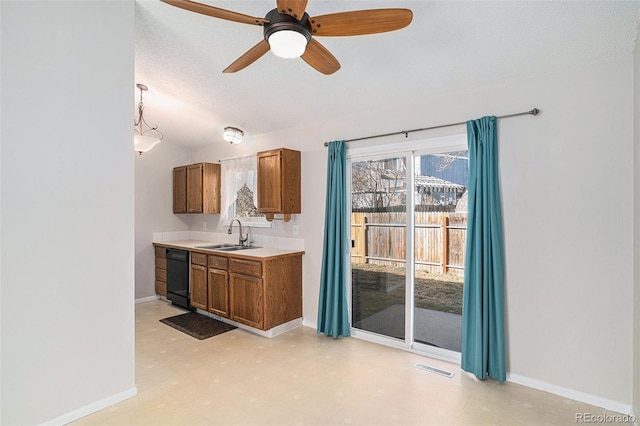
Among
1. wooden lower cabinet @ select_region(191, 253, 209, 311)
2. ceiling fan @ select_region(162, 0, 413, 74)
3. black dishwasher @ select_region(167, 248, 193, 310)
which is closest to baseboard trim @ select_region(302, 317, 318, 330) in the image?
wooden lower cabinet @ select_region(191, 253, 209, 311)

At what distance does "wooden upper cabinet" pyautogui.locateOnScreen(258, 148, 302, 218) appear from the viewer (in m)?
4.05

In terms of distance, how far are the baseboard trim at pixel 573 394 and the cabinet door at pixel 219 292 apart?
119 inches

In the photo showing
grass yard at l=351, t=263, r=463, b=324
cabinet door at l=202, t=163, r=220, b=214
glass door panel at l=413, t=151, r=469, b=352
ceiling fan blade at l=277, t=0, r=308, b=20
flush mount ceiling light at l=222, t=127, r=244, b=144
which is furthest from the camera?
cabinet door at l=202, t=163, r=220, b=214

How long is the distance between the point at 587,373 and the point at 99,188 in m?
3.76

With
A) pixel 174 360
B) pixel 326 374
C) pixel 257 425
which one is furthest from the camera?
pixel 174 360

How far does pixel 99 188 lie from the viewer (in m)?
2.42

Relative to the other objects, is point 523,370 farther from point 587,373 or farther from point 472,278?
point 472,278

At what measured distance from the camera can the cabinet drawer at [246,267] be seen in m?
3.77

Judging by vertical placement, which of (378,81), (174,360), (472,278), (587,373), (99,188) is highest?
(378,81)

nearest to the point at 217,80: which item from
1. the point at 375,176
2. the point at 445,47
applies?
the point at 375,176

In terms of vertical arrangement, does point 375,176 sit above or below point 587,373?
above

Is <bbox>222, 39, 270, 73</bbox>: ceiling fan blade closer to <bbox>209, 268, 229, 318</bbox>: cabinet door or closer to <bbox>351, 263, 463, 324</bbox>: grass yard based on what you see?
<bbox>351, 263, 463, 324</bbox>: grass yard

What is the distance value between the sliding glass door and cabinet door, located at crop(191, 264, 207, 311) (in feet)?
6.42

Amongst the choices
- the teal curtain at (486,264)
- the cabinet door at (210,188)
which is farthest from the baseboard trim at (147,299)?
the teal curtain at (486,264)
